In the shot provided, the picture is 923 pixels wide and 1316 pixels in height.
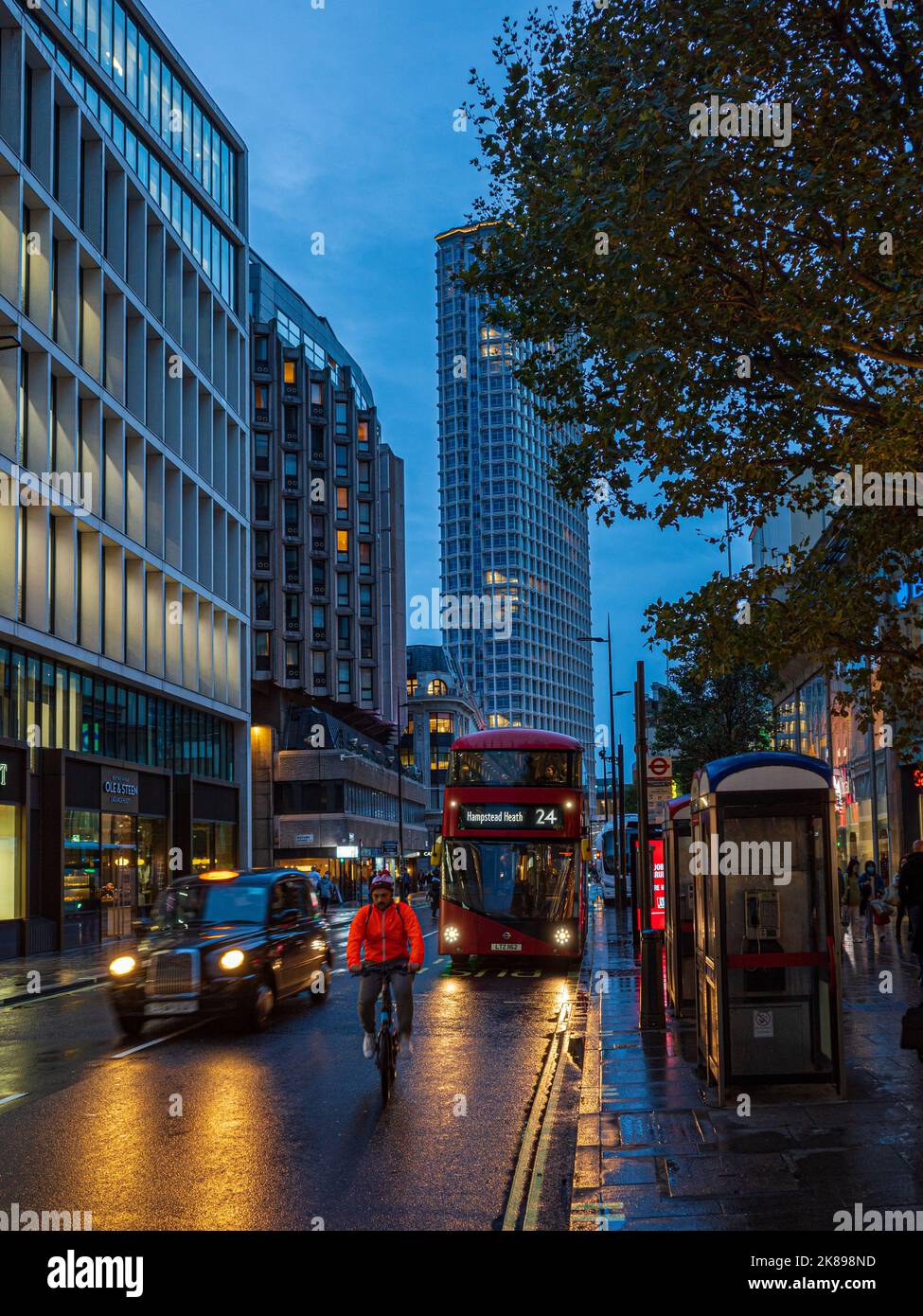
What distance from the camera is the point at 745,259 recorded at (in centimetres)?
1298

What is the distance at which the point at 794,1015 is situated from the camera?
412 inches

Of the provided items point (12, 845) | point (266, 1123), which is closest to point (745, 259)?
point (266, 1123)

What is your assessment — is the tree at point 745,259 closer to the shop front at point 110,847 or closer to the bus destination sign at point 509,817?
the bus destination sign at point 509,817

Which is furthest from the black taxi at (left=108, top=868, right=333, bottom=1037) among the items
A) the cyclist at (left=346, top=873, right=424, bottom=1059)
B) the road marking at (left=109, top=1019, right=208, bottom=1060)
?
the cyclist at (left=346, top=873, right=424, bottom=1059)

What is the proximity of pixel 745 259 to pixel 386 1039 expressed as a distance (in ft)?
26.3

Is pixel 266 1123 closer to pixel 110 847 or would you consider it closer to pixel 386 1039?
pixel 386 1039

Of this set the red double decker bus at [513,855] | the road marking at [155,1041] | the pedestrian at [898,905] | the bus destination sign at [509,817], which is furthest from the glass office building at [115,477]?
the pedestrian at [898,905]

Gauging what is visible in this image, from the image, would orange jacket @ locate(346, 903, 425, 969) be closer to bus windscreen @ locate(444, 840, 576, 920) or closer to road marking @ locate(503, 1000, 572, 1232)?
road marking @ locate(503, 1000, 572, 1232)

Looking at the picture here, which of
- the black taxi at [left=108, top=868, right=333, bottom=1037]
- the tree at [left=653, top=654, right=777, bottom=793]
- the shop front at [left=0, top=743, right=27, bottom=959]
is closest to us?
the black taxi at [left=108, top=868, right=333, bottom=1037]

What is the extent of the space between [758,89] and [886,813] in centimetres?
3360

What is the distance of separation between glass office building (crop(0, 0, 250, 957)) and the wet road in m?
18.1

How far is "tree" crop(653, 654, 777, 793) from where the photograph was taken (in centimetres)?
4391
